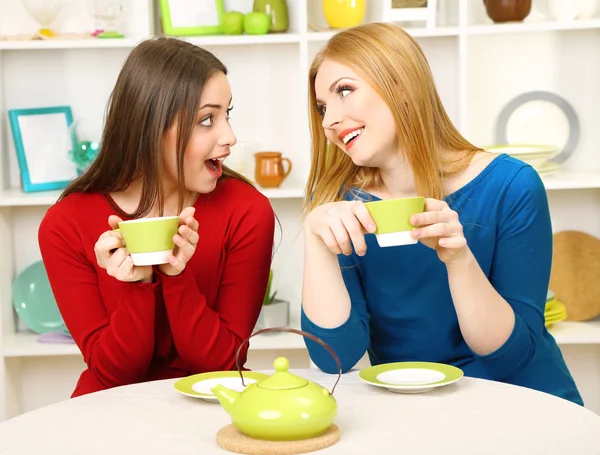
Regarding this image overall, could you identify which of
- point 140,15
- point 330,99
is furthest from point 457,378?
point 140,15

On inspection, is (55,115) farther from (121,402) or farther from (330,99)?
(121,402)

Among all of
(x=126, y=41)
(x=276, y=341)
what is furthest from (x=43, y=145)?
(x=276, y=341)

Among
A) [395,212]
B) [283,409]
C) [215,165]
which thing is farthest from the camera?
[215,165]

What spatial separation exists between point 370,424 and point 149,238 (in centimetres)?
50

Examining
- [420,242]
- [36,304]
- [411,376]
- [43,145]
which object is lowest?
[36,304]

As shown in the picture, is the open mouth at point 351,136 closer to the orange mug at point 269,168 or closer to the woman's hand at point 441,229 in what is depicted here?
the woman's hand at point 441,229

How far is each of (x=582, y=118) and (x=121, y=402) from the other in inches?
93.9

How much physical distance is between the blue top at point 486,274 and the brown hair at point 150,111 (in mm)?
396

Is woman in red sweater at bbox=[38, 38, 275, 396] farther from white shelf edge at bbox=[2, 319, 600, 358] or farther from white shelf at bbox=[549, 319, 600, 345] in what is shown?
white shelf at bbox=[549, 319, 600, 345]

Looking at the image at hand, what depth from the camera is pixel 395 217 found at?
4.44 ft

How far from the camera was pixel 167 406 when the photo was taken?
1334 millimetres

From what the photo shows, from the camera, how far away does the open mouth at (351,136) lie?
→ 1.72 metres

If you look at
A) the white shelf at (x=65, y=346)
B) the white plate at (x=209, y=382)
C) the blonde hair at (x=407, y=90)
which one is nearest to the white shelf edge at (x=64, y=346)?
the white shelf at (x=65, y=346)

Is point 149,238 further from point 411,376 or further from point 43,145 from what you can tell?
point 43,145
